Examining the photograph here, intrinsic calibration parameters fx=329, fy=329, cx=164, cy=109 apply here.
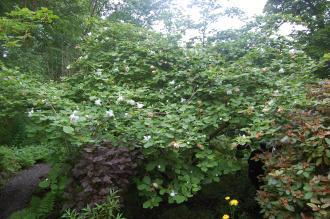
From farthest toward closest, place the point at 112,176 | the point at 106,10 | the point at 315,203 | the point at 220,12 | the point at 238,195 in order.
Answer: the point at 106,10
the point at 220,12
the point at 238,195
the point at 112,176
the point at 315,203

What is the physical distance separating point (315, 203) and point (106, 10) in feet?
45.8

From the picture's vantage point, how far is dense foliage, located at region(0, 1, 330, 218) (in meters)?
2.79

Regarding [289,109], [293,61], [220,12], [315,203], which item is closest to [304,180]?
[315,203]

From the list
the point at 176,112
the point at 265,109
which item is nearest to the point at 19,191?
the point at 176,112

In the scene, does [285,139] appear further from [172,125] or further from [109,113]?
[109,113]

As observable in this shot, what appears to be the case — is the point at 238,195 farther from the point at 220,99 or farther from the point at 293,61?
the point at 293,61

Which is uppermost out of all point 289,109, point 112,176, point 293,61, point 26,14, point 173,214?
point 26,14

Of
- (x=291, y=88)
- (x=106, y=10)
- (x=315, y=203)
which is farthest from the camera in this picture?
(x=106, y=10)

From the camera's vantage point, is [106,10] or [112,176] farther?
[106,10]

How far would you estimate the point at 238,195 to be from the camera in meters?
4.87

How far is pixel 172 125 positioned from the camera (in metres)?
3.32

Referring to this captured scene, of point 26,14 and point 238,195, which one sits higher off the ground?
point 26,14

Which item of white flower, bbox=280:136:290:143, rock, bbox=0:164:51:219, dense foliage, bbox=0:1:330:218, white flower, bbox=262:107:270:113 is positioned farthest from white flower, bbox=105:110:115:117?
rock, bbox=0:164:51:219

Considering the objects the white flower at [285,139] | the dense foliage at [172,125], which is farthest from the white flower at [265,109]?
the white flower at [285,139]
